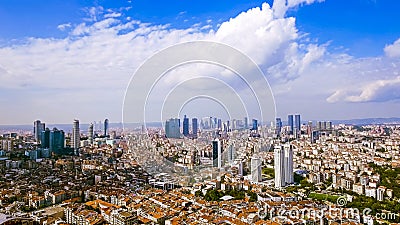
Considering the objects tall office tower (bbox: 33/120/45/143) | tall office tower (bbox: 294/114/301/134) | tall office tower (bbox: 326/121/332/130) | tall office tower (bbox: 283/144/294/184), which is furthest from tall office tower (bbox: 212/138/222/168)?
tall office tower (bbox: 326/121/332/130)

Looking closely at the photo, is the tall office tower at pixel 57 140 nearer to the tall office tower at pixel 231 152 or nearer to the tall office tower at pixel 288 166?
the tall office tower at pixel 231 152

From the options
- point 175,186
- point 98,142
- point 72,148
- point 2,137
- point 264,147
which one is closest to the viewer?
point 264,147

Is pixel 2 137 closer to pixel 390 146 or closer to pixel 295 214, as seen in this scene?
pixel 295 214

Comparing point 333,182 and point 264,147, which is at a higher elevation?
point 264,147

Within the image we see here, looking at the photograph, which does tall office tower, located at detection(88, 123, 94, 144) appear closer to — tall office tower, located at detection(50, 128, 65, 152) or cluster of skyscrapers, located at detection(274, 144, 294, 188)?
tall office tower, located at detection(50, 128, 65, 152)

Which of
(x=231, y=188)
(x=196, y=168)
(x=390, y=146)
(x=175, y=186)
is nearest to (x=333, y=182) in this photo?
(x=231, y=188)

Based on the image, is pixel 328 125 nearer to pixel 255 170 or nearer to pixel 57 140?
pixel 255 170

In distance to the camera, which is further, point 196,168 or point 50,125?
point 50,125
